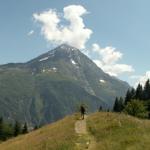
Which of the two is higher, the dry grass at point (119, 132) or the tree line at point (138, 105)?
the tree line at point (138, 105)

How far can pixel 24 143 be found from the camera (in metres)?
55.7

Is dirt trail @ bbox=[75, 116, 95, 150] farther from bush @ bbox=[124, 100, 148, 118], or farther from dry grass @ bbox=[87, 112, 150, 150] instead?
bush @ bbox=[124, 100, 148, 118]

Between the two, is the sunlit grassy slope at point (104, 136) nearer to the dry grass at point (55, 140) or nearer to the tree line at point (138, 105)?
the dry grass at point (55, 140)

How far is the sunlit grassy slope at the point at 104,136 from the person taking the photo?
44656 mm

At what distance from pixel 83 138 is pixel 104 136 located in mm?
2808

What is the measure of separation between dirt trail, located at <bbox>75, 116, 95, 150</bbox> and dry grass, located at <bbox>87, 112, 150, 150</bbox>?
689 mm

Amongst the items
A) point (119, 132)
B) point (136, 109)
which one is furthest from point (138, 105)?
point (119, 132)

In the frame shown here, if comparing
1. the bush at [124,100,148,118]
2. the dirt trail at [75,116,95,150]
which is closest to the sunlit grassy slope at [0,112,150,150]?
the dirt trail at [75,116,95,150]

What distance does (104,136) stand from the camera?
159 ft

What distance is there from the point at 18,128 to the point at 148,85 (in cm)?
5512

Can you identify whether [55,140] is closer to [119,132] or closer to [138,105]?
[119,132]

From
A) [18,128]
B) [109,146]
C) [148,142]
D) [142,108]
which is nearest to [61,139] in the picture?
[109,146]

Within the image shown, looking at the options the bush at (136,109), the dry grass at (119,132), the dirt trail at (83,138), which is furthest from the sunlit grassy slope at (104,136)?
the bush at (136,109)

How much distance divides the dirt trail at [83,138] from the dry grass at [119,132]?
689mm
